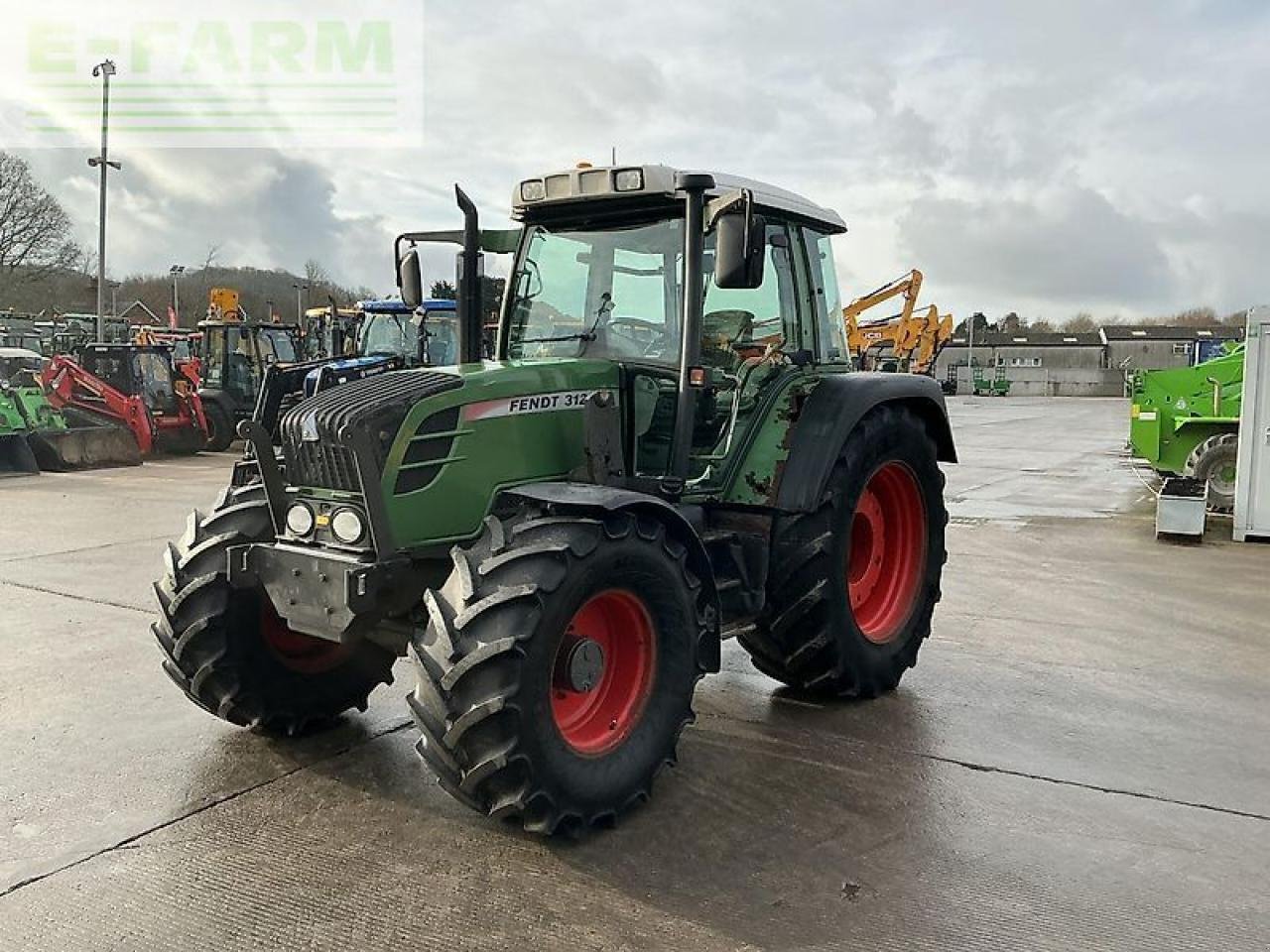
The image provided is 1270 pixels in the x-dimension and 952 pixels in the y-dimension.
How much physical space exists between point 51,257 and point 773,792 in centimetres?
5971

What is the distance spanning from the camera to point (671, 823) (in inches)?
143

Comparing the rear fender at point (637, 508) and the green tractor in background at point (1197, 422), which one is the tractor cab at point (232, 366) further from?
the rear fender at point (637, 508)

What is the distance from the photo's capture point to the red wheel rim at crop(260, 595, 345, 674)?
4.19 meters

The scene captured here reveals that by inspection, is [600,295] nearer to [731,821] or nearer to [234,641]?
[234,641]

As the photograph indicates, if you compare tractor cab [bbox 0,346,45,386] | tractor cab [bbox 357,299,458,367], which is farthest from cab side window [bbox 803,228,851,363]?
tractor cab [bbox 0,346,45,386]

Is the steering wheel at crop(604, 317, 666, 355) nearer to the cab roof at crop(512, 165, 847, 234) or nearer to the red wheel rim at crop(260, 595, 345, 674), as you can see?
the cab roof at crop(512, 165, 847, 234)

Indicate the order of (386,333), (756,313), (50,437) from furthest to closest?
(386,333), (50,437), (756,313)

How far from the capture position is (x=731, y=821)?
367 cm

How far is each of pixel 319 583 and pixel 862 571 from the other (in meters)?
3.02

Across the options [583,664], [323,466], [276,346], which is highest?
[276,346]

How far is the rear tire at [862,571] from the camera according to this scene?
181 inches

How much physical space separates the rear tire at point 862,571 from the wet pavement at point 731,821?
0.23 meters

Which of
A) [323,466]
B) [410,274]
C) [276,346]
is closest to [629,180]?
[410,274]

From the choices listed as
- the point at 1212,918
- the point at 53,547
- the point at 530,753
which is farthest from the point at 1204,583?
the point at 53,547
